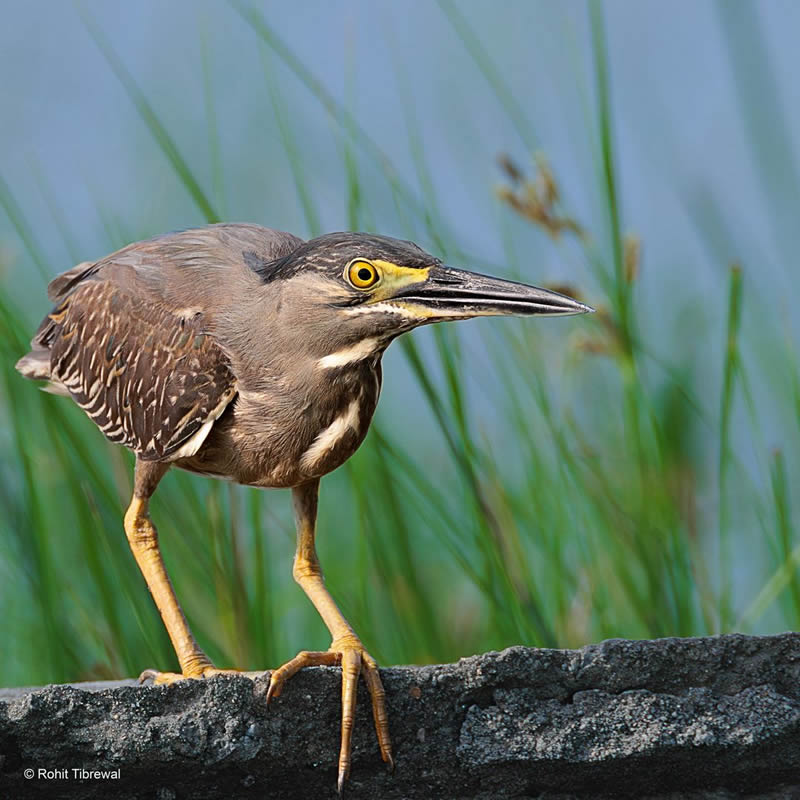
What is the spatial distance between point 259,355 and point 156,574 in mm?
744

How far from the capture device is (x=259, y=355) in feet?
9.09

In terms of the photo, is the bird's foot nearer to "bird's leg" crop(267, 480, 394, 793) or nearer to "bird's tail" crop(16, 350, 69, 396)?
"bird's leg" crop(267, 480, 394, 793)

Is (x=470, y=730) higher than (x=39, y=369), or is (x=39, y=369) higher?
(x=39, y=369)

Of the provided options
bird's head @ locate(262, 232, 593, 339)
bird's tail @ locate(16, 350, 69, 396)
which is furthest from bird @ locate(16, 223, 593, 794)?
bird's tail @ locate(16, 350, 69, 396)

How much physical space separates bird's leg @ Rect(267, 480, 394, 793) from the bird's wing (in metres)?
0.41

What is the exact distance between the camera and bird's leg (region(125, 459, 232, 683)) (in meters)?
2.99

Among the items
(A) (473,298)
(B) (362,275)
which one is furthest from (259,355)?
(A) (473,298)

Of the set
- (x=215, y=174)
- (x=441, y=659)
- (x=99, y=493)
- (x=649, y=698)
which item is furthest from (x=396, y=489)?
(x=649, y=698)

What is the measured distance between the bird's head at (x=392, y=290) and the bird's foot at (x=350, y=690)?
70 cm

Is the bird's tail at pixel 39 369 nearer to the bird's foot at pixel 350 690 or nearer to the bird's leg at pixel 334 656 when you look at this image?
the bird's leg at pixel 334 656

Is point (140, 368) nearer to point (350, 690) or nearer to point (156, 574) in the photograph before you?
point (156, 574)

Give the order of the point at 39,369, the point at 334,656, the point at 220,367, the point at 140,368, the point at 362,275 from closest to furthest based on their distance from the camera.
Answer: the point at 362,275 < the point at 334,656 < the point at 220,367 < the point at 140,368 < the point at 39,369

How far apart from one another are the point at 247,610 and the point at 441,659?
64 centimetres

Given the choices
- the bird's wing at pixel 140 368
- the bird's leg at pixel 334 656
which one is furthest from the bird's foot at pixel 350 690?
the bird's wing at pixel 140 368
